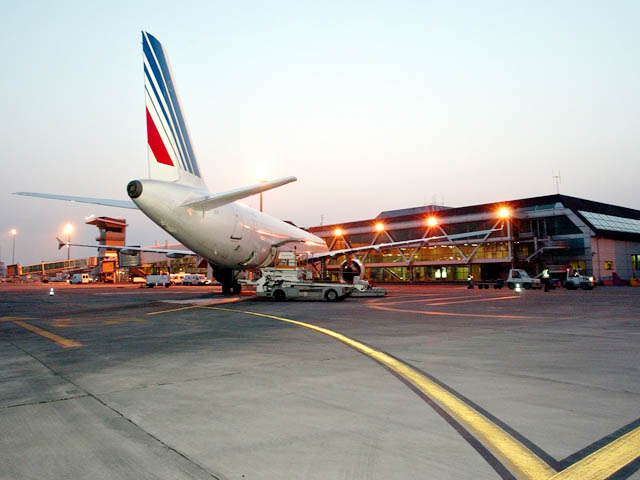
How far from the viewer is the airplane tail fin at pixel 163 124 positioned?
18.8 m

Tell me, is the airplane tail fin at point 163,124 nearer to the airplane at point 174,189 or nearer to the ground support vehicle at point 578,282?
the airplane at point 174,189

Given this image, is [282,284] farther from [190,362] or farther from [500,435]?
[500,435]

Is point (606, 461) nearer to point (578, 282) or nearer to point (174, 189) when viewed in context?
point (174, 189)

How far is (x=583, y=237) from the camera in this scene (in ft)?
203

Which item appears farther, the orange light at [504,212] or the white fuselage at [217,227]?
the orange light at [504,212]

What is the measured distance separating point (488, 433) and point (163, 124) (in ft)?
61.0

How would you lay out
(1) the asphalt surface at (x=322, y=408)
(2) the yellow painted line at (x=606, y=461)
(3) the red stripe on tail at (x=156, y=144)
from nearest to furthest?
(2) the yellow painted line at (x=606, y=461) → (1) the asphalt surface at (x=322, y=408) → (3) the red stripe on tail at (x=156, y=144)

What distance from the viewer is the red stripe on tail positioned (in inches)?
758

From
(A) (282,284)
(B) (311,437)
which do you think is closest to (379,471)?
(B) (311,437)

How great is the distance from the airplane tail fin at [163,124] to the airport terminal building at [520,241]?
38520 mm

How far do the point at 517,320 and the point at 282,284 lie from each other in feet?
46.8

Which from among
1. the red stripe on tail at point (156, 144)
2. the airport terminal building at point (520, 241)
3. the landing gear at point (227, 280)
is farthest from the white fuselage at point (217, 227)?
the airport terminal building at point (520, 241)

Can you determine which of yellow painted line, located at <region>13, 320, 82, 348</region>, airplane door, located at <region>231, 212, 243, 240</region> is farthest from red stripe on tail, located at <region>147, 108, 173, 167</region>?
yellow painted line, located at <region>13, 320, 82, 348</region>

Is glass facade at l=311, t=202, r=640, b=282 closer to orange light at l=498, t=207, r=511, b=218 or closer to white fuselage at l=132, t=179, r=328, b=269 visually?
orange light at l=498, t=207, r=511, b=218
